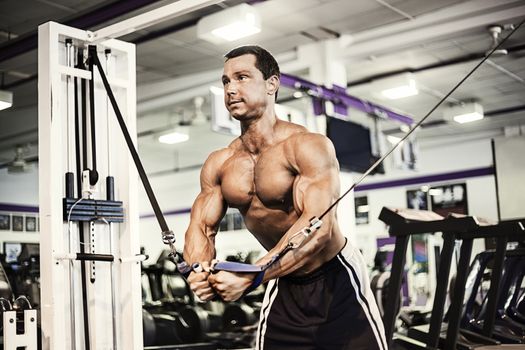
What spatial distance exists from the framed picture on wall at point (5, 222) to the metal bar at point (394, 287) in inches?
436

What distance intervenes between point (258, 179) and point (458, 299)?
9.78ft

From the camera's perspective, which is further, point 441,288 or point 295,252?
point 441,288

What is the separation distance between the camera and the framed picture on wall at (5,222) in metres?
13.8

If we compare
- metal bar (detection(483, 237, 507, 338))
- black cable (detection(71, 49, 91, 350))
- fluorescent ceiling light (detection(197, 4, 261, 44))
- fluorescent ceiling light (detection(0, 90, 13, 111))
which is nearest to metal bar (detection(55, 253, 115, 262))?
black cable (detection(71, 49, 91, 350))

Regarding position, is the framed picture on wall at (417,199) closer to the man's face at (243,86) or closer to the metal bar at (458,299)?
the metal bar at (458,299)

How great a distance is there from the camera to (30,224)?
46.6 ft

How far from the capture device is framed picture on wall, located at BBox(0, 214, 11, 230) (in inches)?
544

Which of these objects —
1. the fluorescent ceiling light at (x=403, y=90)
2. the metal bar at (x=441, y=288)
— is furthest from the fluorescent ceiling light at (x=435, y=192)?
the metal bar at (x=441, y=288)

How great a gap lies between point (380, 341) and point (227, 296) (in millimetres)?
705

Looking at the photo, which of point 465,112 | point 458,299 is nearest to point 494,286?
point 458,299

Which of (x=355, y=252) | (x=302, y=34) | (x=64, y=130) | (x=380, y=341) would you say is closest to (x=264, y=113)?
(x=355, y=252)

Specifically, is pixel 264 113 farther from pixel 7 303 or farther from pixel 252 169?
pixel 7 303

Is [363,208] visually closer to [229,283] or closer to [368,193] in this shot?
[368,193]

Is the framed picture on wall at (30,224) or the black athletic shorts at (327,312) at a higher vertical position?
the framed picture on wall at (30,224)
